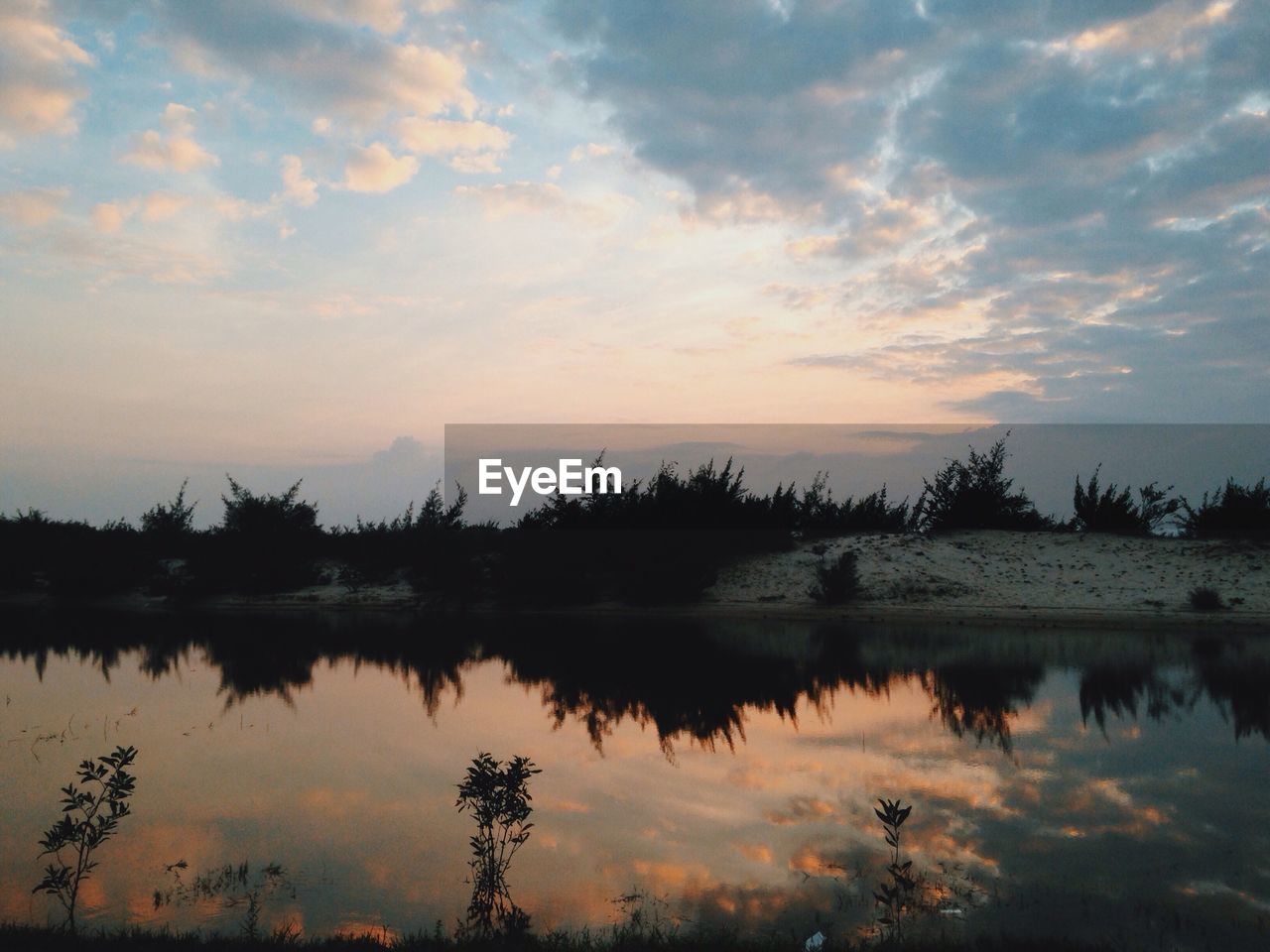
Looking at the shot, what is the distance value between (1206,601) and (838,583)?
9.45 meters

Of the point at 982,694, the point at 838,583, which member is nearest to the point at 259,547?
the point at 838,583

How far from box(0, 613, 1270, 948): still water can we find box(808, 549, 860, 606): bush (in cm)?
763

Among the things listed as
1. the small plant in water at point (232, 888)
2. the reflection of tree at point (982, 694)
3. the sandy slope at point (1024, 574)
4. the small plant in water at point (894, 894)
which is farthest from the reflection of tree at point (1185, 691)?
the small plant in water at point (232, 888)

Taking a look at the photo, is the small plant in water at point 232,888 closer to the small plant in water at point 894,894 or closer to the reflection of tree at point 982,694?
the small plant in water at point 894,894

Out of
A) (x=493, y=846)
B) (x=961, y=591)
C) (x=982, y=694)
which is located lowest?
(x=982, y=694)

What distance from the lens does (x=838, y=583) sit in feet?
86.5

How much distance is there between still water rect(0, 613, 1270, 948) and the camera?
19.5ft

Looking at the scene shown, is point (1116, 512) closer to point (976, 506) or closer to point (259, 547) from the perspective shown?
point (976, 506)

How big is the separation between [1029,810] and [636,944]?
4463 millimetres

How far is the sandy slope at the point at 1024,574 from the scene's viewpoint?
24.6m

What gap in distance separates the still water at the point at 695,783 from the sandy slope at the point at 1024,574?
648cm

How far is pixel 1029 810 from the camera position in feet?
25.6

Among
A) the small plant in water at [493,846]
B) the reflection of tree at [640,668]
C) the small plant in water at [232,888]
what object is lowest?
the reflection of tree at [640,668]

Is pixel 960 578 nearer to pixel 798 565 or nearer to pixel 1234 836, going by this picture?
pixel 798 565
